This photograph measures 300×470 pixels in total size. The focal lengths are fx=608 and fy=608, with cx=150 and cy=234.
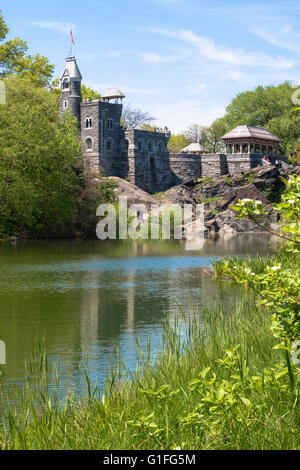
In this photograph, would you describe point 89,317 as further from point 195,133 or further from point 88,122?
point 195,133

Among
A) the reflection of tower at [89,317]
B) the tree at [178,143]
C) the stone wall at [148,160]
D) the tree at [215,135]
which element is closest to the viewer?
the reflection of tower at [89,317]

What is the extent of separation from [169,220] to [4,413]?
42.3m

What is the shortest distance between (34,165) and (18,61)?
1952cm

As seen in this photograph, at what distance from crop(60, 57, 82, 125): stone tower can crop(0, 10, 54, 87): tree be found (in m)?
1.93

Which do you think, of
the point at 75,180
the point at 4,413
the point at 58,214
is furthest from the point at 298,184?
the point at 75,180

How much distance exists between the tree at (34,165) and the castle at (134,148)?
426 inches

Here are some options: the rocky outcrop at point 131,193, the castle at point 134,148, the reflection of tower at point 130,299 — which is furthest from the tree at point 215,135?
the reflection of tower at point 130,299

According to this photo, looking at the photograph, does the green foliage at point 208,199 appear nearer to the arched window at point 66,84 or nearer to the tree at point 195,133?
the arched window at point 66,84

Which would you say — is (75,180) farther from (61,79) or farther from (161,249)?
(61,79)

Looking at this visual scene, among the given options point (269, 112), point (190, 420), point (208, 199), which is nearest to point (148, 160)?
point (208, 199)

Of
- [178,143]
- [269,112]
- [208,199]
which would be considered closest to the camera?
[208,199]

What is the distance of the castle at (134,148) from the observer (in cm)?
5609

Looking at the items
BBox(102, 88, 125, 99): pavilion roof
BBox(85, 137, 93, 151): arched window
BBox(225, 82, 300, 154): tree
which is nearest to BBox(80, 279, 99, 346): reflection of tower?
BBox(85, 137, 93, 151): arched window

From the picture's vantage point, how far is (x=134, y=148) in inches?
2297
